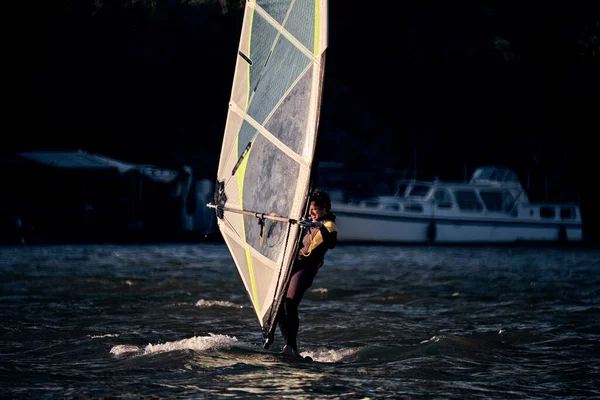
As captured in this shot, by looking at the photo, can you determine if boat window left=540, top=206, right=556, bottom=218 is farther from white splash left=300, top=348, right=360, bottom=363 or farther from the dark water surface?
white splash left=300, top=348, right=360, bottom=363

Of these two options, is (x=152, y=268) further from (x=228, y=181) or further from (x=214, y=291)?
(x=228, y=181)

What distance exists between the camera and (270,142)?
32.5 feet

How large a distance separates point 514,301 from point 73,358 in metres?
8.85

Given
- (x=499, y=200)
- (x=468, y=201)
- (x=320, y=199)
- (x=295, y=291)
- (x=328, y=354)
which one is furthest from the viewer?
(x=499, y=200)

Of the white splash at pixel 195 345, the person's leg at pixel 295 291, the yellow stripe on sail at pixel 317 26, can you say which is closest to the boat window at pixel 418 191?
the white splash at pixel 195 345

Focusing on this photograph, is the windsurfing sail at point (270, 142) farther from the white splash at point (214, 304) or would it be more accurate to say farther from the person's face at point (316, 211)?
the white splash at point (214, 304)

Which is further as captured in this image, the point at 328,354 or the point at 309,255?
the point at 328,354

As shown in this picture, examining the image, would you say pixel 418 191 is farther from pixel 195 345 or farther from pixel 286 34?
pixel 286 34

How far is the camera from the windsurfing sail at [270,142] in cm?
926

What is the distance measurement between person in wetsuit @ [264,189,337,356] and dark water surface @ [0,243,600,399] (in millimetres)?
470

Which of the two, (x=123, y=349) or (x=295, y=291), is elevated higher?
(x=295, y=291)

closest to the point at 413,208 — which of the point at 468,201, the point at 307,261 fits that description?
the point at 468,201

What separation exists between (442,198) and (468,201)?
1409 millimetres

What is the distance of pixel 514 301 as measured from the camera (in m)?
17.1
